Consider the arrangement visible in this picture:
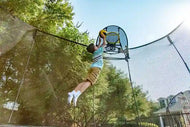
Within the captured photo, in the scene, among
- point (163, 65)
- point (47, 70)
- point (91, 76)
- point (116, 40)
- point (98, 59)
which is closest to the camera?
point (91, 76)

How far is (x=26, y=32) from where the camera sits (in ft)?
7.93

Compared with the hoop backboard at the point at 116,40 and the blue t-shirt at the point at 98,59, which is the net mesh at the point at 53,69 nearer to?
the hoop backboard at the point at 116,40

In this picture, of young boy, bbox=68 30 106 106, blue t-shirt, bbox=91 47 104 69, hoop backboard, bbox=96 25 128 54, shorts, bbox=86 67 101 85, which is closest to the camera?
young boy, bbox=68 30 106 106

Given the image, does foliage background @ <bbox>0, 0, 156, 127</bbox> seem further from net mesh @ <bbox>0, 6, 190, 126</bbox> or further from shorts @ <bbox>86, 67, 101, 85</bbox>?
shorts @ <bbox>86, 67, 101, 85</bbox>

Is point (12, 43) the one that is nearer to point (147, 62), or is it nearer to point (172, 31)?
point (147, 62)

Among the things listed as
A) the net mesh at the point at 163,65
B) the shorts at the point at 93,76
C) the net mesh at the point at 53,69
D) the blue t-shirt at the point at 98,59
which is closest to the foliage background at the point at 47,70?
the net mesh at the point at 53,69

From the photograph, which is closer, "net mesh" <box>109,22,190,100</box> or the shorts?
the shorts

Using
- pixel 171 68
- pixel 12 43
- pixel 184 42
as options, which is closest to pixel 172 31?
pixel 184 42

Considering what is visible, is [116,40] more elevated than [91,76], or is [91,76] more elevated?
[116,40]

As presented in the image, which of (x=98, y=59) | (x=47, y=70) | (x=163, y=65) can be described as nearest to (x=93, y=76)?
(x=98, y=59)

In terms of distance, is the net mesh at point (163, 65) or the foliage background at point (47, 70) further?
the foliage background at point (47, 70)

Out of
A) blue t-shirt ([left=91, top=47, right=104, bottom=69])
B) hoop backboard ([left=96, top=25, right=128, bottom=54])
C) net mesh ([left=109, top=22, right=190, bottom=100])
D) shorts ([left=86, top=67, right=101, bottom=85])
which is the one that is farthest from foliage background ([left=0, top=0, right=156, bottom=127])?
shorts ([left=86, top=67, right=101, bottom=85])

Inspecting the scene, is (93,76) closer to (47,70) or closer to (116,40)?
(116,40)

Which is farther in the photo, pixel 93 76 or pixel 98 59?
pixel 98 59
